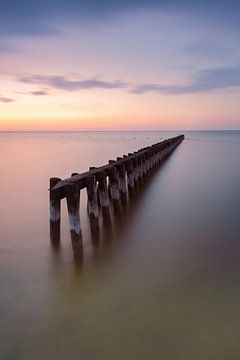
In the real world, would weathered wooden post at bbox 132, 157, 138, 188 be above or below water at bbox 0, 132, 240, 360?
above

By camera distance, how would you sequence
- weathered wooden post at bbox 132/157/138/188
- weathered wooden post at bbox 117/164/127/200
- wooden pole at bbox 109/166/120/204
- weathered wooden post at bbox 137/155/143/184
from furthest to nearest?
1. weathered wooden post at bbox 137/155/143/184
2. weathered wooden post at bbox 132/157/138/188
3. weathered wooden post at bbox 117/164/127/200
4. wooden pole at bbox 109/166/120/204

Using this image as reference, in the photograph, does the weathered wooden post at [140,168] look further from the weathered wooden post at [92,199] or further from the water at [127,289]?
the weathered wooden post at [92,199]

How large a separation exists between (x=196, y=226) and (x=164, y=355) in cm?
487

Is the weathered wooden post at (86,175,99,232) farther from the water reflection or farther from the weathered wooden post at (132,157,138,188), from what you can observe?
the weathered wooden post at (132,157,138,188)

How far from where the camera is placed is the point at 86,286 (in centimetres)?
501

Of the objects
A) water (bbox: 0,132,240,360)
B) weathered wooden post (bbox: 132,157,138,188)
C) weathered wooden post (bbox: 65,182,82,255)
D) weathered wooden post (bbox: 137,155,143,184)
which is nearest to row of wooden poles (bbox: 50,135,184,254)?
weathered wooden post (bbox: 65,182,82,255)

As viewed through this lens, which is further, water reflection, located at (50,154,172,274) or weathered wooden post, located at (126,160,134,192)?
weathered wooden post, located at (126,160,134,192)

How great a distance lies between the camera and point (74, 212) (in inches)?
241

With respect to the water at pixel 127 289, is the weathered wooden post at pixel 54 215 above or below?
above

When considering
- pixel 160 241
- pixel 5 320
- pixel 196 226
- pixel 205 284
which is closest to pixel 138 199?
pixel 196 226

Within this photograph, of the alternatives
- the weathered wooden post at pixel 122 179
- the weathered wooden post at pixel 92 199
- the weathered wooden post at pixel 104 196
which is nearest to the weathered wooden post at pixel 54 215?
the weathered wooden post at pixel 92 199

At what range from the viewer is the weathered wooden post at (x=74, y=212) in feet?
20.0

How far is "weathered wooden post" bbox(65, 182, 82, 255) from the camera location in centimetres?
611

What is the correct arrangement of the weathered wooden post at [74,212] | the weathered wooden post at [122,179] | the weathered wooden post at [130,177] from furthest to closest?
1. the weathered wooden post at [130,177]
2. the weathered wooden post at [122,179]
3. the weathered wooden post at [74,212]
